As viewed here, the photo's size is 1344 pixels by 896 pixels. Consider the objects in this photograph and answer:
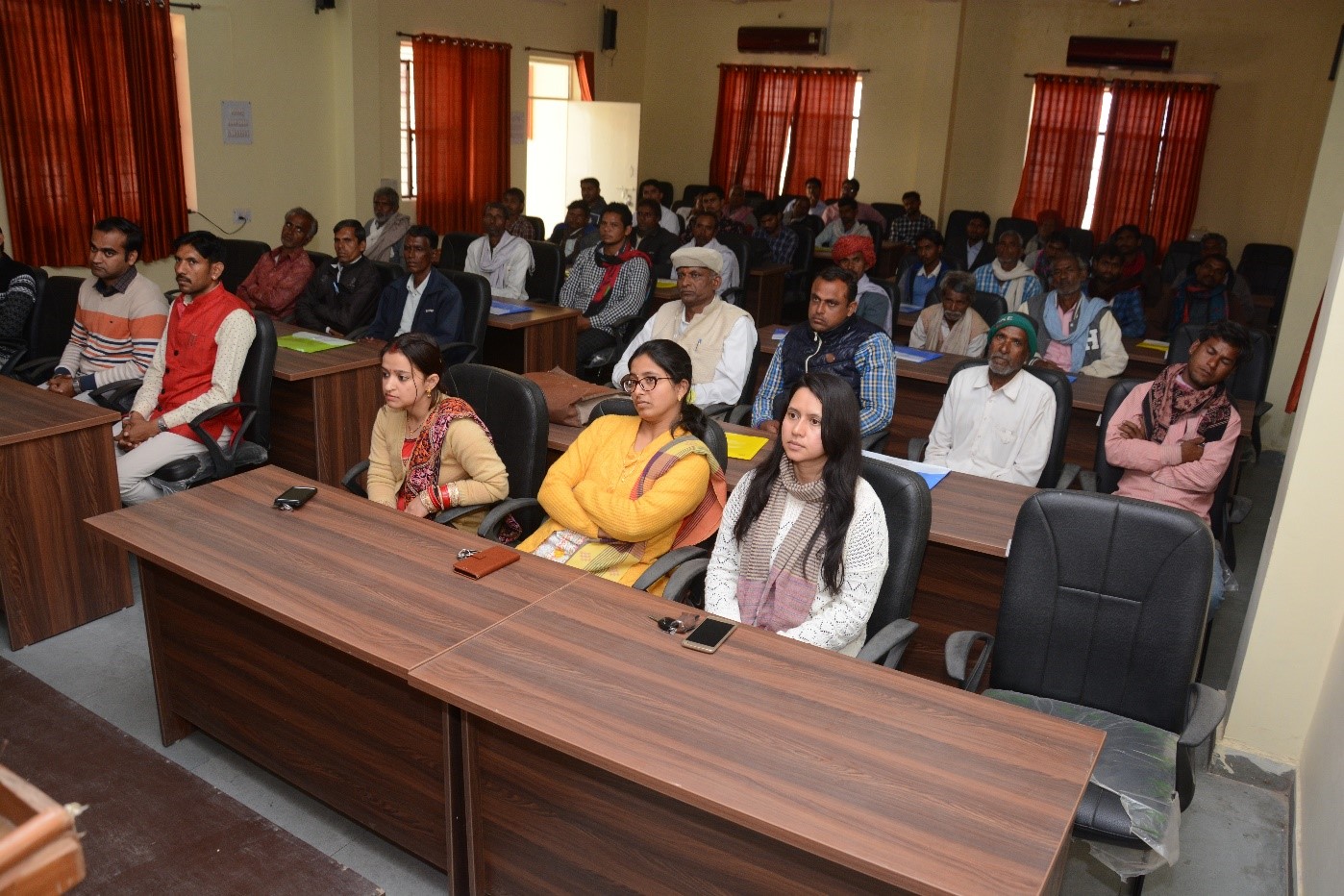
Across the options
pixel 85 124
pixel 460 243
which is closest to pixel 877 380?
pixel 460 243

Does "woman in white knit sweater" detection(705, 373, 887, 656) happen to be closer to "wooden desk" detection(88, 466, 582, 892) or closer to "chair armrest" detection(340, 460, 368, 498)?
"wooden desk" detection(88, 466, 582, 892)

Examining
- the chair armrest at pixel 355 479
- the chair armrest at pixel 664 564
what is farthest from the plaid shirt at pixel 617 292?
the chair armrest at pixel 664 564

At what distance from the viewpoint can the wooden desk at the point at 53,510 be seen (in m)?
3.27

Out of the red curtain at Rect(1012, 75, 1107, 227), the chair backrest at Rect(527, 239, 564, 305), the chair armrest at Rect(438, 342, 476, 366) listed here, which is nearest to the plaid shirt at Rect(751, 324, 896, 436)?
the chair armrest at Rect(438, 342, 476, 366)

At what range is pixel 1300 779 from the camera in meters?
2.88

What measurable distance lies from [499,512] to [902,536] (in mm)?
1172

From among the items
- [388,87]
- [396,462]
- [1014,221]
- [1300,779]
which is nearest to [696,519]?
[396,462]

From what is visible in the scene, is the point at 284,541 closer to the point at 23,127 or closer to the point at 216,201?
the point at 23,127

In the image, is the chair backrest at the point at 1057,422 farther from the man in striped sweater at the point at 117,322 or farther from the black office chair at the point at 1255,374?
the man in striped sweater at the point at 117,322

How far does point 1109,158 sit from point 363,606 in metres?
9.45

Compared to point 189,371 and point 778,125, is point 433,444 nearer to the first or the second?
point 189,371

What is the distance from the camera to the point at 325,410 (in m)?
4.45

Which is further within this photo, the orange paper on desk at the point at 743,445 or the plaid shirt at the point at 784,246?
the plaid shirt at the point at 784,246

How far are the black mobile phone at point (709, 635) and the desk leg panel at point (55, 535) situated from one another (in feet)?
7.56
